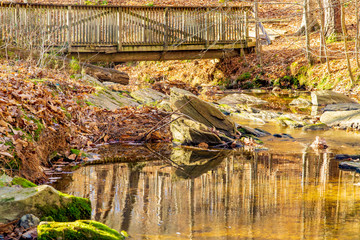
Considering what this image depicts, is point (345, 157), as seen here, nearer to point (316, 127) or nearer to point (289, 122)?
point (316, 127)

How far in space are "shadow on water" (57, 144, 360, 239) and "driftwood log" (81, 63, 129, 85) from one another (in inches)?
353

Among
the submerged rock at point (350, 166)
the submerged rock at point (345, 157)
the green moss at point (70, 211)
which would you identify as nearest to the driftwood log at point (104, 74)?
the submerged rock at point (345, 157)

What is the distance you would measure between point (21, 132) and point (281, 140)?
17.5ft

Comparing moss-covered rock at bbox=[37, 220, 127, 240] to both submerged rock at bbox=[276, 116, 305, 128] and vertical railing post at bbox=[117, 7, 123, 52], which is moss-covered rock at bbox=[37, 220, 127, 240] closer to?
submerged rock at bbox=[276, 116, 305, 128]

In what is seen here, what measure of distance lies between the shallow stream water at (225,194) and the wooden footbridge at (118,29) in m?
8.77

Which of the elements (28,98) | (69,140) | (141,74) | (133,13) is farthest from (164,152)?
(141,74)

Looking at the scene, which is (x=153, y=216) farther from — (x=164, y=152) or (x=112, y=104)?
(x=112, y=104)

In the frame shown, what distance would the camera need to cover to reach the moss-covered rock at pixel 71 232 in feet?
11.1

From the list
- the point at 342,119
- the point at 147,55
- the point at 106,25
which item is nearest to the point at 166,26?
the point at 147,55

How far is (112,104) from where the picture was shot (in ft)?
35.6

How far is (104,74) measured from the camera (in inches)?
624

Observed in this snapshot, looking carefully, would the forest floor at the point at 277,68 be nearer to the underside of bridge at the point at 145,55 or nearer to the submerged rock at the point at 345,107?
the underside of bridge at the point at 145,55

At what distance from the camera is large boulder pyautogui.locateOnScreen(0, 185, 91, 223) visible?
3.68 m

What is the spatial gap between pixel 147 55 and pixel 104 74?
2.96 m
